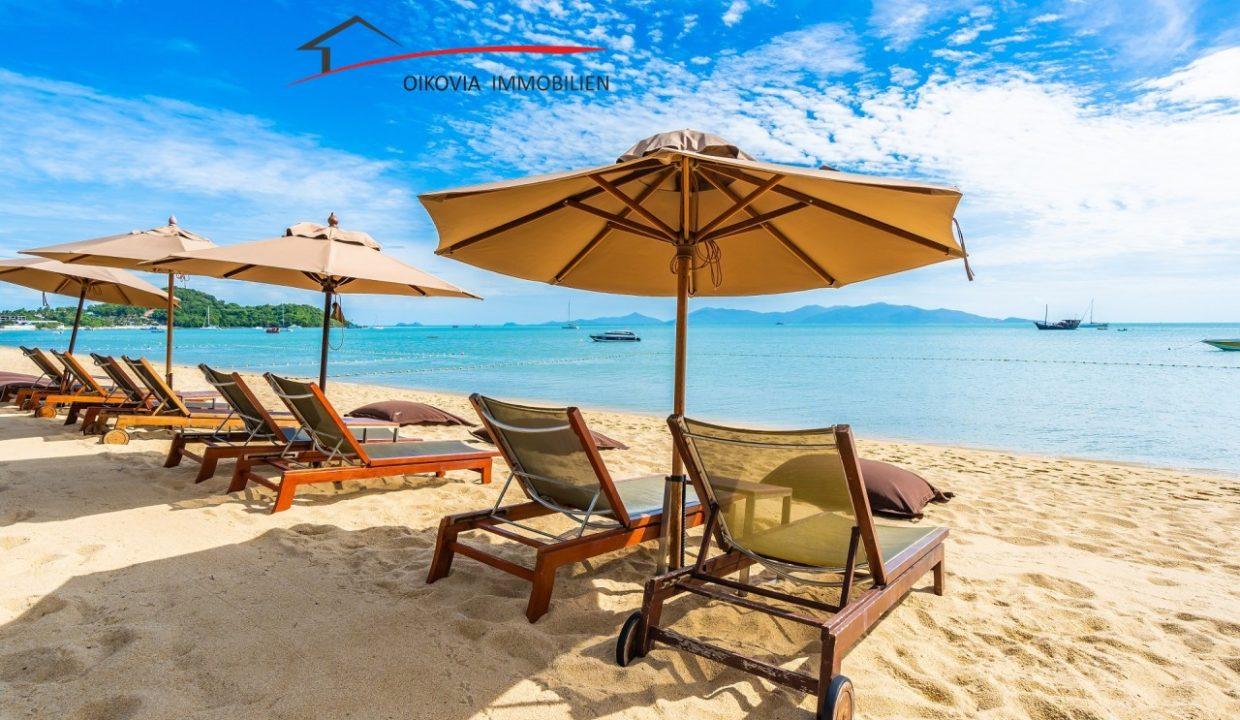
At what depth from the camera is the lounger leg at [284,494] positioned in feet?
13.8

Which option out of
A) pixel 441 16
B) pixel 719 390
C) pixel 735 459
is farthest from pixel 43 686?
pixel 719 390

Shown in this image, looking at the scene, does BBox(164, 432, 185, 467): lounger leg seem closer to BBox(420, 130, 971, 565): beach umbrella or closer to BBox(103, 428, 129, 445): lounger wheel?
BBox(103, 428, 129, 445): lounger wheel

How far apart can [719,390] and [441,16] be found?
1421 cm

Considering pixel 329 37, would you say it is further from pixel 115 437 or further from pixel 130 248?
pixel 115 437

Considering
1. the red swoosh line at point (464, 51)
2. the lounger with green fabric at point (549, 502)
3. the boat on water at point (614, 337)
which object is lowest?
the boat on water at point (614, 337)

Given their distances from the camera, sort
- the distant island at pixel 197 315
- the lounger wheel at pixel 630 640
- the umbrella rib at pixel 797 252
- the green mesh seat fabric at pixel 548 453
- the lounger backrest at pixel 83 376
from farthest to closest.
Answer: the distant island at pixel 197 315 < the lounger backrest at pixel 83 376 < the umbrella rib at pixel 797 252 < the green mesh seat fabric at pixel 548 453 < the lounger wheel at pixel 630 640

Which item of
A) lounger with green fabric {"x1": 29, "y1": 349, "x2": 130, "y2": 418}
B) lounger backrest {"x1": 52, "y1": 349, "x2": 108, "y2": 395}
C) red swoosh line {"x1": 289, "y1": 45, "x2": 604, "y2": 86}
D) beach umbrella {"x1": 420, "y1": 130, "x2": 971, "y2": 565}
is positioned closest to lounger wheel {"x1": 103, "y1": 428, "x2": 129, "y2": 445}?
lounger with green fabric {"x1": 29, "y1": 349, "x2": 130, "y2": 418}

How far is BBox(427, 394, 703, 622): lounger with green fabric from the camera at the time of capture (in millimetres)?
2777

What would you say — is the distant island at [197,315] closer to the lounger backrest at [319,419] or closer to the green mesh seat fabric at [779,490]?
the lounger backrest at [319,419]

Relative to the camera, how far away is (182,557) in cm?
332

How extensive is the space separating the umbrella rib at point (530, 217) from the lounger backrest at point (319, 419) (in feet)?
4.39

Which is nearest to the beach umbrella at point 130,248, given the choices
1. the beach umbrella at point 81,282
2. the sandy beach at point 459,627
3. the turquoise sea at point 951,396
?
the beach umbrella at point 81,282

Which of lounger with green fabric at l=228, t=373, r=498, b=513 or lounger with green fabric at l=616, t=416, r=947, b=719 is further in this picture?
lounger with green fabric at l=228, t=373, r=498, b=513

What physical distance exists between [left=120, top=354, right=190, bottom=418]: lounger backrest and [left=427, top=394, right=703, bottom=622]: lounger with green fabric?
14.3 ft
